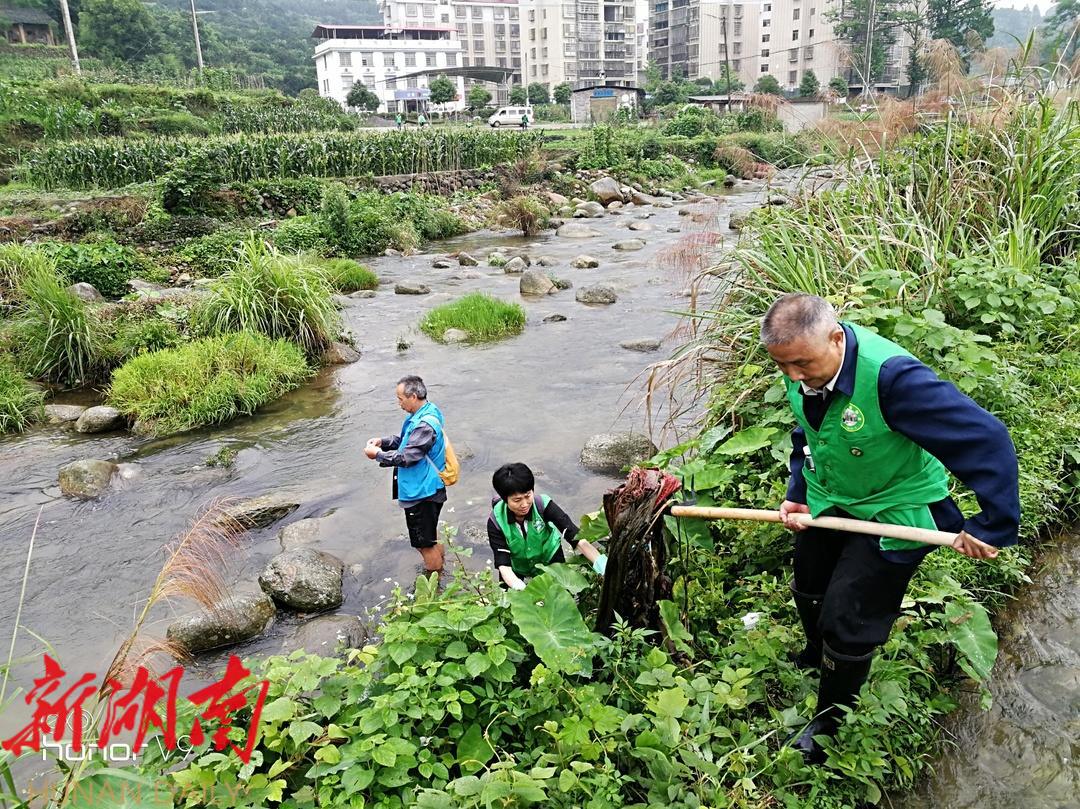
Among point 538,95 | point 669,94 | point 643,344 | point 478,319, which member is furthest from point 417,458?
point 538,95

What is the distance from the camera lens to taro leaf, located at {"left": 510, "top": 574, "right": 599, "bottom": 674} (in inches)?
105

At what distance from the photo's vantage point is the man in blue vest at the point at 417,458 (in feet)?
15.3

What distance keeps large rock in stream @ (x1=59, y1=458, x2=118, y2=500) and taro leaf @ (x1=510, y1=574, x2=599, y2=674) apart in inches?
215

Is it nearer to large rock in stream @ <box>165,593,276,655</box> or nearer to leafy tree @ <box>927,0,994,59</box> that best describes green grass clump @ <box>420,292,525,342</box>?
large rock in stream @ <box>165,593,276,655</box>

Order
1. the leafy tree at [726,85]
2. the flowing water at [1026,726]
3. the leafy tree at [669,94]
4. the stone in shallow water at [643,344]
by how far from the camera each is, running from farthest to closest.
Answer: the leafy tree at [726,85] < the leafy tree at [669,94] < the stone in shallow water at [643,344] < the flowing water at [1026,726]

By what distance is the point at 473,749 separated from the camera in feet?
8.29

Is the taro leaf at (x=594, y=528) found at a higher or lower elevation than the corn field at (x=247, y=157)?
lower

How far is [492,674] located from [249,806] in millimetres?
865

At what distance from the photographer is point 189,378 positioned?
27.1 ft

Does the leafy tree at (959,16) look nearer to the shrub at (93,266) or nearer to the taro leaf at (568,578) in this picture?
the shrub at (93,266)

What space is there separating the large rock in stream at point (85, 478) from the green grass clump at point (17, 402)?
1622 mm

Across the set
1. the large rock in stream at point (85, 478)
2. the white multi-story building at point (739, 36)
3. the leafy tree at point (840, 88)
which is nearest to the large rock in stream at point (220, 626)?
the large rock in stream at point (85, 478)

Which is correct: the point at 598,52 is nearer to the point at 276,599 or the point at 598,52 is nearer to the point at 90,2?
the point at 90,2

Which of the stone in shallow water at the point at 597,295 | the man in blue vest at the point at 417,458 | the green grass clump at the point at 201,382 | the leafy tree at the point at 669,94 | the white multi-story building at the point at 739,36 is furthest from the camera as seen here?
the white multi-story building at the point at 739,36
